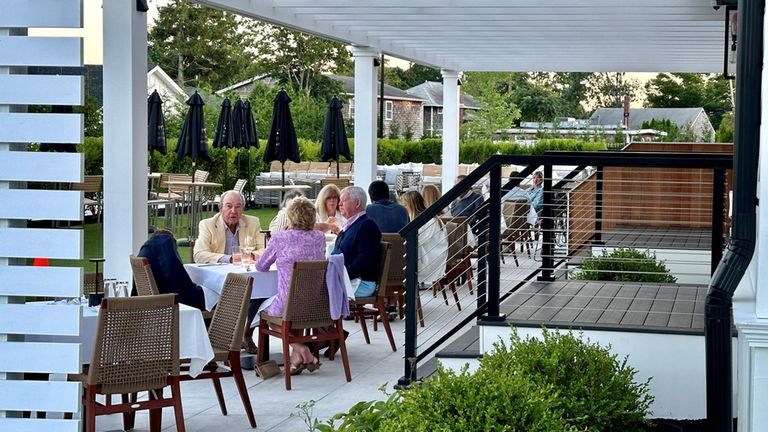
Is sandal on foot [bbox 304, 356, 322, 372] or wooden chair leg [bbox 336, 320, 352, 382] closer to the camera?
wooden chair leg [bbox 336, 320, 352, 382]

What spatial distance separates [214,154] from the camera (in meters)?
29.3

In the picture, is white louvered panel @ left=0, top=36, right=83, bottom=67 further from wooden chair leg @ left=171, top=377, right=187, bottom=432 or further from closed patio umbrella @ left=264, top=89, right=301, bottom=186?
closed patio umbrella @ left=264, top=89, right=301, bottom=186

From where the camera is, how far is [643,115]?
74.2 metres

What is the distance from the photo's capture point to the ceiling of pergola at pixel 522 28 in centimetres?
1184

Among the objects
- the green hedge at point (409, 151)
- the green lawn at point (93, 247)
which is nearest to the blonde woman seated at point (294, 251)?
the green lawn at point (93, 247)

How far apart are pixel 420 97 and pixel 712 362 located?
64.3 meters

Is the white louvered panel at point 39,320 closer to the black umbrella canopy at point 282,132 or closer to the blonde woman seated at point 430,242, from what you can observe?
the blonde woman seated at point 430,242

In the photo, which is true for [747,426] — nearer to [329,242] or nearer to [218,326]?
[218,326]

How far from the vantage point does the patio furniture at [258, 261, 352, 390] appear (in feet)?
27.1

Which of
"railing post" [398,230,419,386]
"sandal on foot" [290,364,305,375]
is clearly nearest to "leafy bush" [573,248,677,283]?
"sandal on foot" [290,364,305,375]

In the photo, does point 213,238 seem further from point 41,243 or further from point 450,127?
point 450,127

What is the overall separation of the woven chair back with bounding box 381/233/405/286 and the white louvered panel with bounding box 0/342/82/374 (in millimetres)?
6795

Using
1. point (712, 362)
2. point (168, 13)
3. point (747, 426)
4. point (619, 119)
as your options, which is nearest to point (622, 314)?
point (712, 362)

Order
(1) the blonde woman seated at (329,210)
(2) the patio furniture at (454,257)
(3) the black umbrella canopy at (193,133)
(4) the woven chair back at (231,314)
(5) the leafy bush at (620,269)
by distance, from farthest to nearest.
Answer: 1. (3) the black umbrella canopy at (193,133)
2. (2) the patio furniture at (454,257)
3. (1) the blonde woman seated at (329,210)
4. (5) the leafy bush at (620,269)
5. (4) the woven chair back at (231,314)
